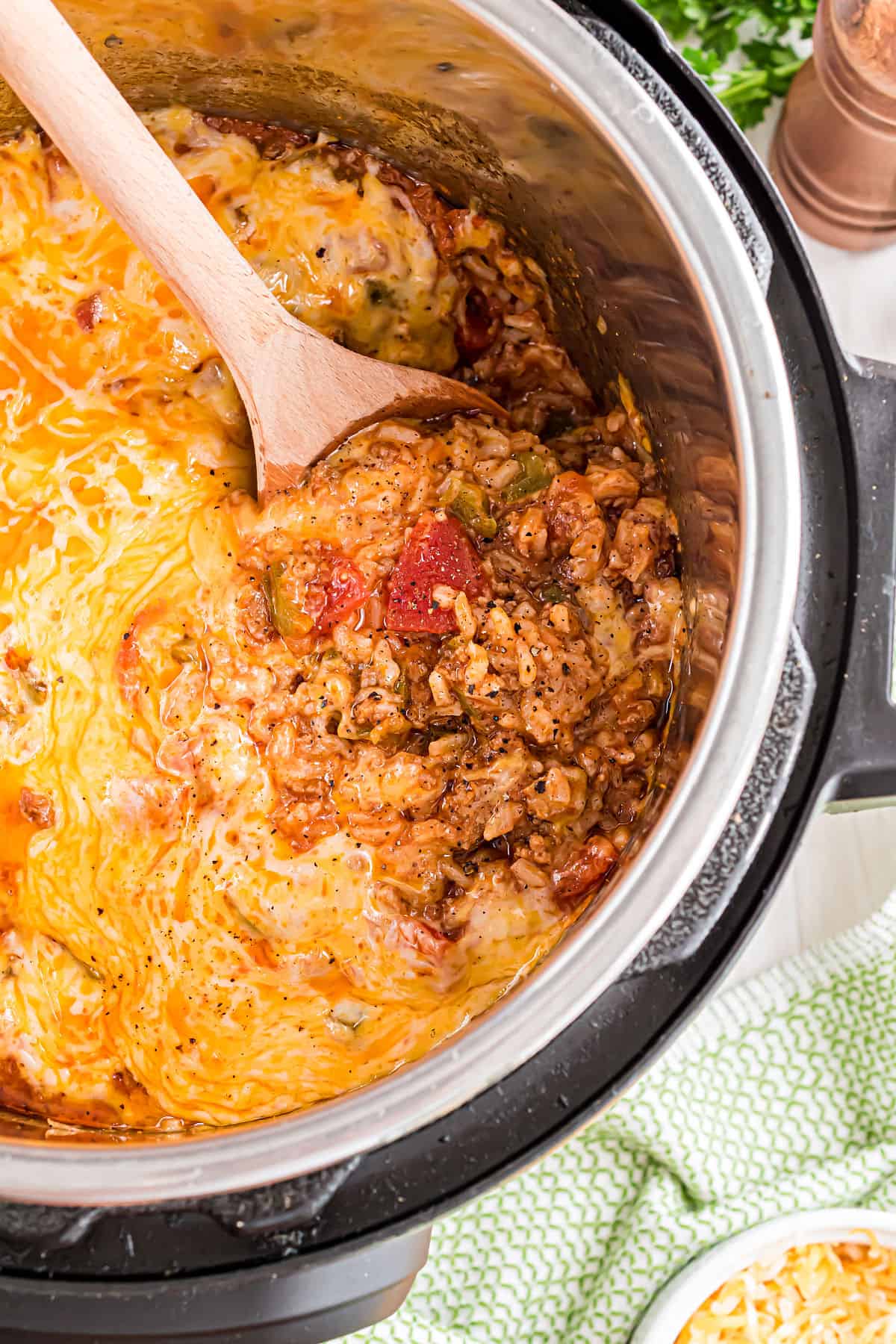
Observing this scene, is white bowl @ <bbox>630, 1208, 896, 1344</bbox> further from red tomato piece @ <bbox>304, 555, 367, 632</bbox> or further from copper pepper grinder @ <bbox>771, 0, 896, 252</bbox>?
copper pepper grinder @ <bbox>771, 0, 896, 252</bbox>

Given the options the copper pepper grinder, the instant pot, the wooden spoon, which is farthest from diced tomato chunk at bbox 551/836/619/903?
the copper pepper grinder

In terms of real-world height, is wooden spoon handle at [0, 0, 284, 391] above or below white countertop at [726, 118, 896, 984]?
above

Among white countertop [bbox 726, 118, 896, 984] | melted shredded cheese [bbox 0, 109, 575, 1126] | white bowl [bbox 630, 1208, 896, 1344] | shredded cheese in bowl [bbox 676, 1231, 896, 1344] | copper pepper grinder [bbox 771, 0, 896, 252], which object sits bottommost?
shredded cheese in bowl [bbox 676, 1231, 896, 1344]

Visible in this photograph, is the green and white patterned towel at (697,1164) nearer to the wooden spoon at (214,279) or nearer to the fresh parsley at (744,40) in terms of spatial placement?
the wooden spoon at (214,279)

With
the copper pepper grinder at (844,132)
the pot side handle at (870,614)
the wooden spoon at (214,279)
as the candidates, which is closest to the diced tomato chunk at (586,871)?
the pot side handle at (870,614)

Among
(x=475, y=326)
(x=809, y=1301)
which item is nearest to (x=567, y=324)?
(x=475, y=326)

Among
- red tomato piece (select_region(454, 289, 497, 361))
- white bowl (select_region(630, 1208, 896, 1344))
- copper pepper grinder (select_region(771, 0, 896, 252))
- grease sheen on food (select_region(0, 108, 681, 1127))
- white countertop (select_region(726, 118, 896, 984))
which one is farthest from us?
white countertop (select_region(726, 118, 896, 984))

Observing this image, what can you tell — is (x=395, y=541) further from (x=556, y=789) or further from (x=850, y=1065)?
(x=850, y=1065)
